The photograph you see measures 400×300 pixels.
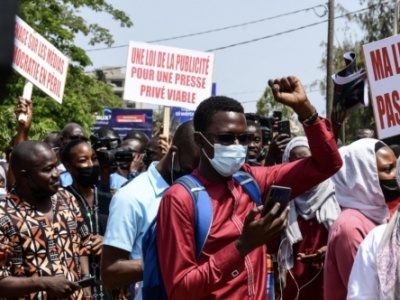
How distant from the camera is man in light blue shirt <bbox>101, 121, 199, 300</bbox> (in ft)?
13.5

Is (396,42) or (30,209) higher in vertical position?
(396,42)

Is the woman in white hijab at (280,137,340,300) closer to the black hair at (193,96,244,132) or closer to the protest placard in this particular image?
the protest placard

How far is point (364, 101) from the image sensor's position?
5938mm

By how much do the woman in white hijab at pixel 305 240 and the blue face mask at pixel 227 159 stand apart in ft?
8.29

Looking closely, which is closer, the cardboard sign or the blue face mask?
the blue face mask

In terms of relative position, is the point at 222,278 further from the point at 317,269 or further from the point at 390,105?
the point at 390,105

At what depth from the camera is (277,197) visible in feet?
9.52

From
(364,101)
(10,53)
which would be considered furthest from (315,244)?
(10,53)

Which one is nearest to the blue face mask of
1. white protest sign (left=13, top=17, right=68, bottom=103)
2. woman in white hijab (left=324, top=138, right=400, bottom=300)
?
woman in white hijab (left=324, top=138, right=400, bottom=300)

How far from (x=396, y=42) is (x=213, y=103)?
331 cm

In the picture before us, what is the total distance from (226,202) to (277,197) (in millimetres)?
444

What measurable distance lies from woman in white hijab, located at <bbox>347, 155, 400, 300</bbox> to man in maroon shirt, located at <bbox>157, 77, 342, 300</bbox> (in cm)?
30

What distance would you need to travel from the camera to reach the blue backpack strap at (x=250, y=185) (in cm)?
343

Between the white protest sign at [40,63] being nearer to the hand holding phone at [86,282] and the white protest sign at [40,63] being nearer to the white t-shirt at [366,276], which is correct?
the hand holding phone at [86,282]
